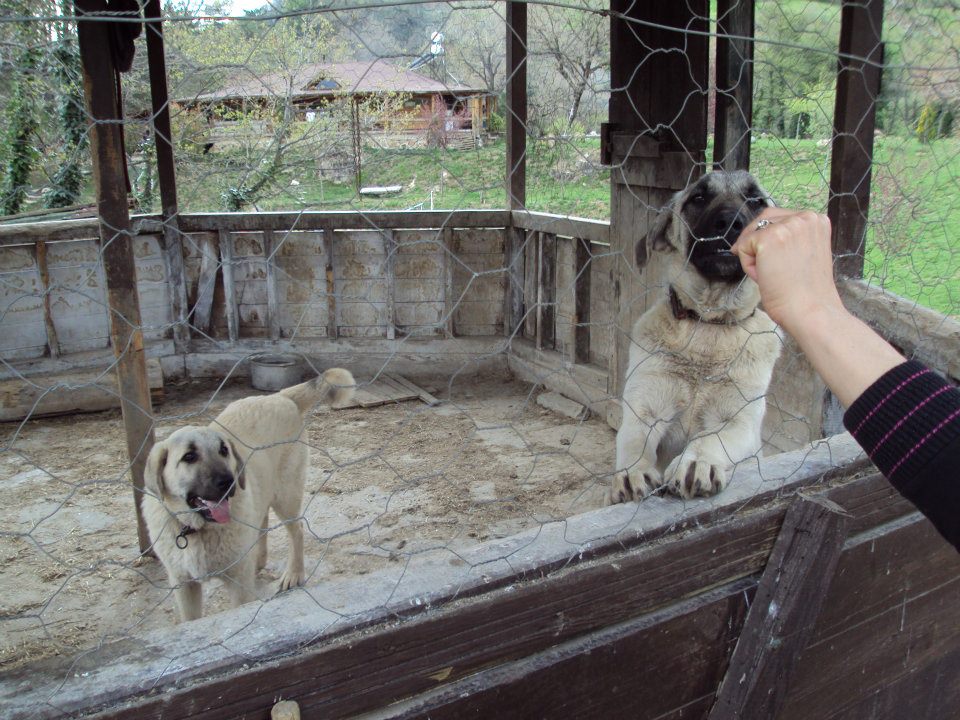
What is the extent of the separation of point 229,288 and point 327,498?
3.37 m

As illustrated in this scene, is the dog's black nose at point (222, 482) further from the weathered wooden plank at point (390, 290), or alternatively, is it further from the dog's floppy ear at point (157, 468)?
the weathered wooden plank at point (390, 290)

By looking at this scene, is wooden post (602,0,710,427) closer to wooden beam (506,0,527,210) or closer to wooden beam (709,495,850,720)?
wooden beam (506,0,527,210)

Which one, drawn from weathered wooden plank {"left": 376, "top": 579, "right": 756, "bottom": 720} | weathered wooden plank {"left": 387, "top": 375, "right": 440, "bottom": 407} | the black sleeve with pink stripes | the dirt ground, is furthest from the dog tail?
weathered wooden plank {"left": 387, "top": 375, "right": 440, "bottom": 407}

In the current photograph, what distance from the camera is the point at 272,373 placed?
22.8 ft

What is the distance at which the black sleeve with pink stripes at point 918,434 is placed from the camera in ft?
3.02

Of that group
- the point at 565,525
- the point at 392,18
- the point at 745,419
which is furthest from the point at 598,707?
the point at 392,18

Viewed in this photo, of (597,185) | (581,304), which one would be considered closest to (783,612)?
(581,304)

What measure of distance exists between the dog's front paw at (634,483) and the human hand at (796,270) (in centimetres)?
115

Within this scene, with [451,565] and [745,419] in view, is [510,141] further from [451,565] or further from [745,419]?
[451,565]

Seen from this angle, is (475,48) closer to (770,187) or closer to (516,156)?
(516,156)

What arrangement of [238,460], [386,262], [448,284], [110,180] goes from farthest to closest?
[448,284], [386,262], [110,180], [238,460]

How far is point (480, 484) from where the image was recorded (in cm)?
515

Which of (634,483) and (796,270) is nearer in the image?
(796,270)

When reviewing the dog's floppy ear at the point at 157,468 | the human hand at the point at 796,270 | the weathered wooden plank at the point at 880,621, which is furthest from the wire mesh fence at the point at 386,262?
the human hand at the point at 796,270
